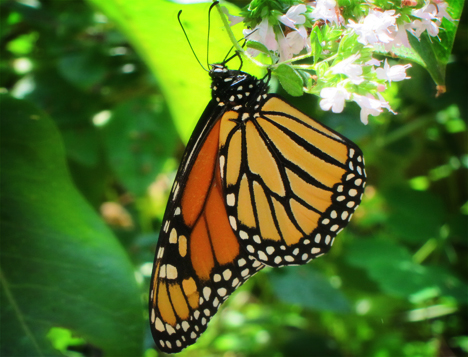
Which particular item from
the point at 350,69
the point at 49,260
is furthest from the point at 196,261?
the point at 350,69

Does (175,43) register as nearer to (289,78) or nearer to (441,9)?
(289,78)

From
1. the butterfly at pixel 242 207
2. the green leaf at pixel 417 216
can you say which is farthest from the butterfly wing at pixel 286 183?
the green leaf at pixel 417 216

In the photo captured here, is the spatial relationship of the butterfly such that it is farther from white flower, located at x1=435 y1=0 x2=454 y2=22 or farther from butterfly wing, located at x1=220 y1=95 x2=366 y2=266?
white flower, located at x1=435 y1=0 x2=454 y2=22

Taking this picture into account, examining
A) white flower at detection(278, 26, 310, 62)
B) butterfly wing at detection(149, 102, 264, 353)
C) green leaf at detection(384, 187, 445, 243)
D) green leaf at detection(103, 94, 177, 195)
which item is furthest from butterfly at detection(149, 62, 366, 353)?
green leaf at detection(384, 187, 445, 243)

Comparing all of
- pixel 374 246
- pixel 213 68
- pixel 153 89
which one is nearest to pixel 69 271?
pixel 213 68

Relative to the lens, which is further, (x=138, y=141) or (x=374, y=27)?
(x=138, y=141)

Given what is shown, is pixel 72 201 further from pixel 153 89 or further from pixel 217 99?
pixel 153 89

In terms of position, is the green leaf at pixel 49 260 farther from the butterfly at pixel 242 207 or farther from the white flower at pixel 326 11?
the white flower at pixel 326 11
